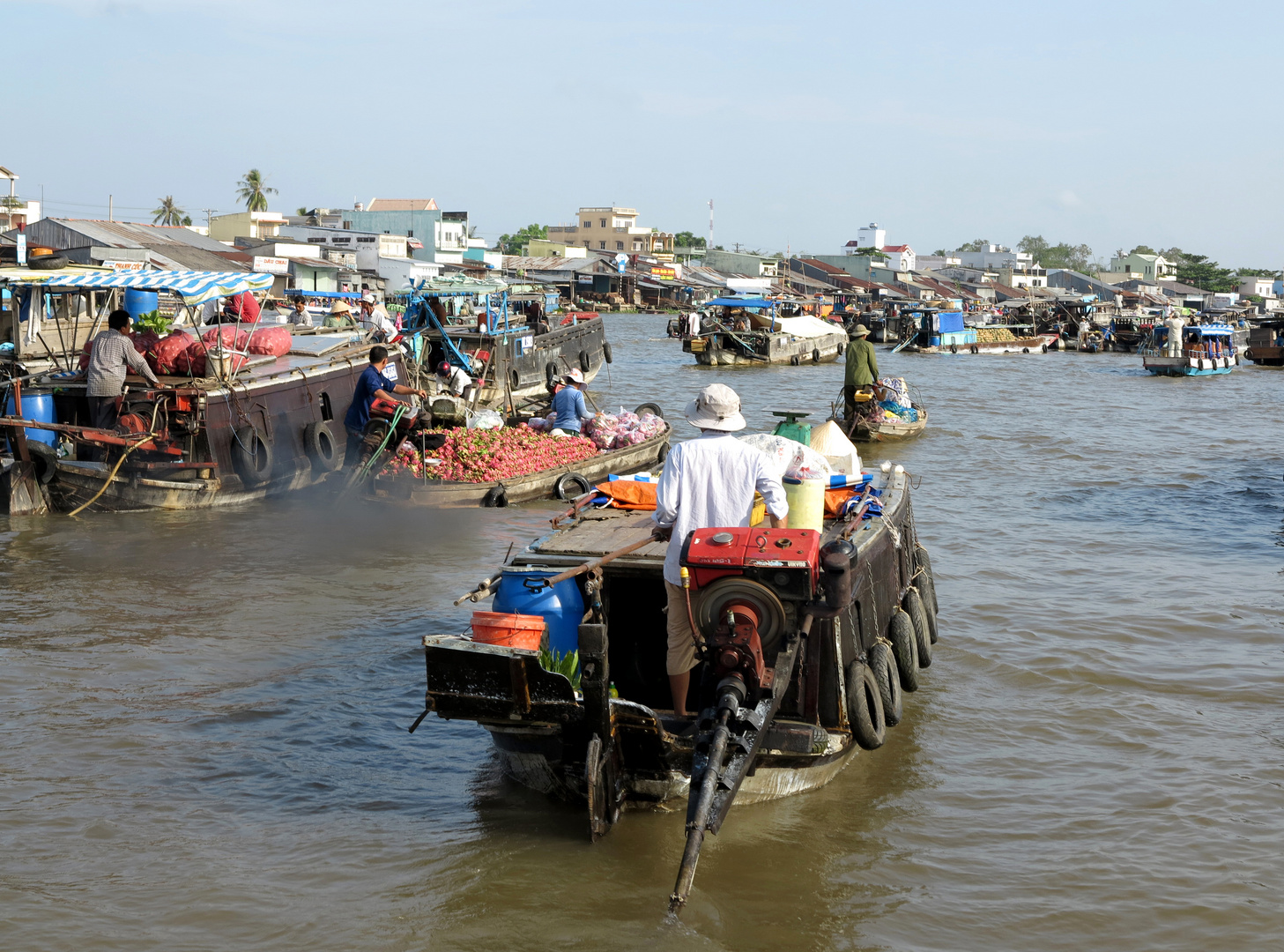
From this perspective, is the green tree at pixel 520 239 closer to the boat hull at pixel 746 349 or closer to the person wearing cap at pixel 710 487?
the boat hull at pixel 746 349

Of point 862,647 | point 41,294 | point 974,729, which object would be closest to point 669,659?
point 862,647

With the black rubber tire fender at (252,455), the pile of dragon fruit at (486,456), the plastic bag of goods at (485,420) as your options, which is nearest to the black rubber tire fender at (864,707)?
the pile of dragon fruit at (486,456)

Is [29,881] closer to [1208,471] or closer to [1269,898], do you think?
[1269,898]

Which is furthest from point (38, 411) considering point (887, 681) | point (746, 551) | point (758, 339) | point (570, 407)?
point (758, 339)

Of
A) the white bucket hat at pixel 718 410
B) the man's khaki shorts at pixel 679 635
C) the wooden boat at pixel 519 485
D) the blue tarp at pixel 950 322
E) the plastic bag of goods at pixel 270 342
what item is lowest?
the wooden boat at pixel 519 485

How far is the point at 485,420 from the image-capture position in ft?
47.2

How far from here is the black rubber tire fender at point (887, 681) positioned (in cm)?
640

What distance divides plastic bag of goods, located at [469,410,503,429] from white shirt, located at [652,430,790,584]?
8.93 meters

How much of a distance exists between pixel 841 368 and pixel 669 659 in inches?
1369

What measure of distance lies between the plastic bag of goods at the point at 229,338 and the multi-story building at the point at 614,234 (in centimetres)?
8325

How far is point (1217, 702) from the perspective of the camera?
7.68 m

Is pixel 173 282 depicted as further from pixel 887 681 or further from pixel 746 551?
pixel 746 551

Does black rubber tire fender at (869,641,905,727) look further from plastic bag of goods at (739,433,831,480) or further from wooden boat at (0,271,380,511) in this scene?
wooden boat at (0,271,380,511)

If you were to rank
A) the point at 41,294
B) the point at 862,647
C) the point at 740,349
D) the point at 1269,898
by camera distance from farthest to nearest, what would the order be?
1. the point at 740,349
2. the point at 41,294
3. the point at 862,647
4. the point at 1269,898
